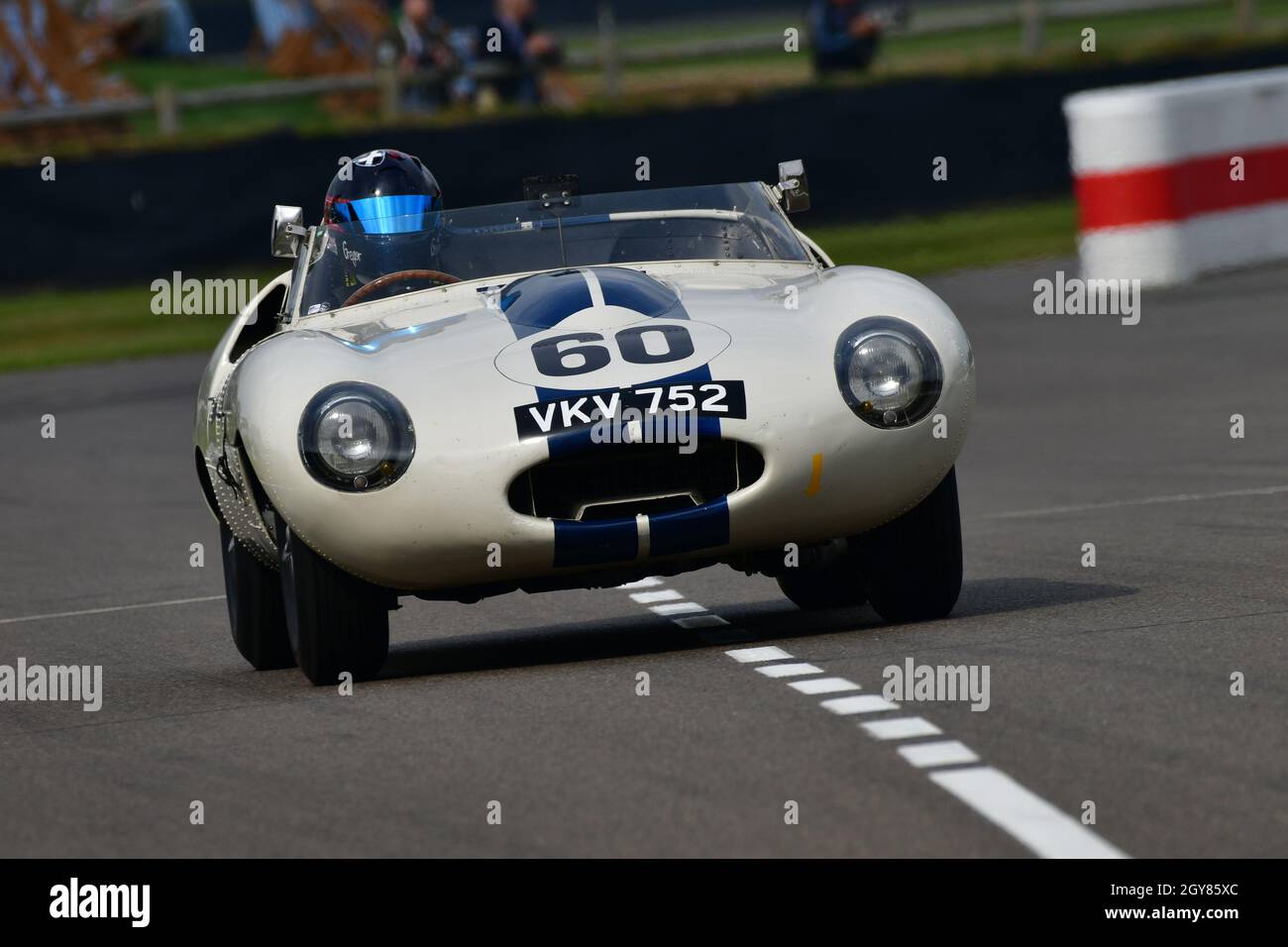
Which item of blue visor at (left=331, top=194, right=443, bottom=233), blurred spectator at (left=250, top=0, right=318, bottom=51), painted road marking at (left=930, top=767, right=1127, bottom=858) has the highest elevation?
blurred spectator at (left=250, top=0, right=318, bottom=51)

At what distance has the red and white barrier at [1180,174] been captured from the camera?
17969mm

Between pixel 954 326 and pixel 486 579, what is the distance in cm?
142

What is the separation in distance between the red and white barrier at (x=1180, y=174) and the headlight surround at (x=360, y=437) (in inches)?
481

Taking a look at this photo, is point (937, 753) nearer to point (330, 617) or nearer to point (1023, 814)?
point (1023, 814)

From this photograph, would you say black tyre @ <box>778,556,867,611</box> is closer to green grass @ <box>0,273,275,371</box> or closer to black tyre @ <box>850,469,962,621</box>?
black tyre @ <box>850,469,962,621</box>

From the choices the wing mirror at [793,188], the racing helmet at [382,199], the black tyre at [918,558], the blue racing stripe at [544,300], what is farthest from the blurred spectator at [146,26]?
the black tyre at [918,558]

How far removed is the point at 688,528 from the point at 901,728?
112cm

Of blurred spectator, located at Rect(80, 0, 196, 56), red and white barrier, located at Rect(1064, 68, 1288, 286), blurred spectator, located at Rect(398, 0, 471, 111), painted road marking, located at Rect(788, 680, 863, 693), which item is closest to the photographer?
painted road marking, located at Rect(788, 680, 863, 693)

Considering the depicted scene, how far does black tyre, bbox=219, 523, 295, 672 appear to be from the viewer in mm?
7781

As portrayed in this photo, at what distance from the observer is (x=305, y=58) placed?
108 ft

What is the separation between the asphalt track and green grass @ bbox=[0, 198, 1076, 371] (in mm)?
9602

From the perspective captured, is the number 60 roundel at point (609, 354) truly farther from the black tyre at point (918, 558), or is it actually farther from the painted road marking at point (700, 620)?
the painted road marking at point (700, 620)
